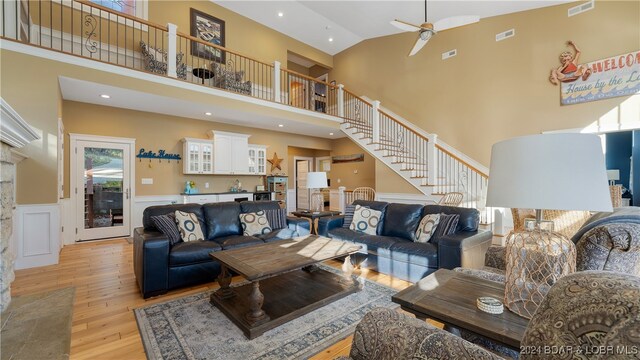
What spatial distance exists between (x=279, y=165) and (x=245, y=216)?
420 centimetres

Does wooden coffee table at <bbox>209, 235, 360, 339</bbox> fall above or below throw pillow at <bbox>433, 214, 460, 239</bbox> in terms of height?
below

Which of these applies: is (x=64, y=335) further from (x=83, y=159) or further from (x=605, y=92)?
(x=605, y=92)

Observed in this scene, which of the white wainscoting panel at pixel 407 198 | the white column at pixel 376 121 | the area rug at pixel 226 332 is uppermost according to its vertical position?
the white column at pixel 376 121

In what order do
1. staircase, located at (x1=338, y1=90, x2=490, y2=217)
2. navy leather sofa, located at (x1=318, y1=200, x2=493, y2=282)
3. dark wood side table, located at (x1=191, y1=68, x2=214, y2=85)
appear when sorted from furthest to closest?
1. dark wood side table, located at (x1=191, y1=68, x2=214, y2=85)
2. staircase, located at (x1=338, y1=90, x2=490, y2=217)
3. navy leather sofa, located at (x1=318, y1=200, x2=493, y2=282)

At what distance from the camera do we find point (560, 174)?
0.97 meters

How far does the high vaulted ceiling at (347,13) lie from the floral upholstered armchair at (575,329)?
666 centimetres

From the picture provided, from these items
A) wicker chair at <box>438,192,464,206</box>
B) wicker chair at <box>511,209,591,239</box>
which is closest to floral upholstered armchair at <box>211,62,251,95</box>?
wicker chair at <box>438,192,464,206</box>

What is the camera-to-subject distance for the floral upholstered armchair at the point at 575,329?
56 centimetres

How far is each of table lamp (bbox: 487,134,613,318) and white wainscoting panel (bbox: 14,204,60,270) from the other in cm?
530

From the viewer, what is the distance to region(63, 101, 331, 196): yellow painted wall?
512 cm

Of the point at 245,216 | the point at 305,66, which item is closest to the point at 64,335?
the point at 245,216

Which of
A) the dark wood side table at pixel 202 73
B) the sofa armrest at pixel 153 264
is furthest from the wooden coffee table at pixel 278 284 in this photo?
the dark wood side table at pixel 202 73

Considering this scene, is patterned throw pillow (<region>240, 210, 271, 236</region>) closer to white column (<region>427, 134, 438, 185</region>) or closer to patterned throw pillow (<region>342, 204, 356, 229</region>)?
patterned throw pillow (<region>342, 204, 356, 229</region>)

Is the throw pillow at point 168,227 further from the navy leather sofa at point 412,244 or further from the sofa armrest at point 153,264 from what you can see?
the navy leather sofa at point 412,244
